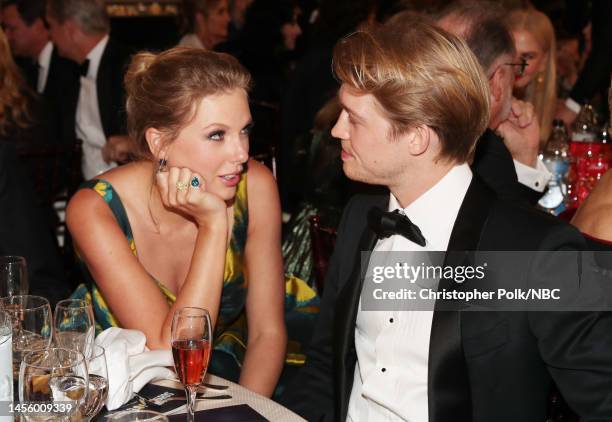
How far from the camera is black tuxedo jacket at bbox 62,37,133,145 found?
16.7 feet

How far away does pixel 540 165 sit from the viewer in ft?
11.1

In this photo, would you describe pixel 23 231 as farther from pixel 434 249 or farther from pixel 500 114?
pixel 500 114

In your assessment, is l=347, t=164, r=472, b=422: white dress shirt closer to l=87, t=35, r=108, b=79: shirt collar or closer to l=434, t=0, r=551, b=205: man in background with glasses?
l=434, t=0, r=551, b=205: man in background with glasses

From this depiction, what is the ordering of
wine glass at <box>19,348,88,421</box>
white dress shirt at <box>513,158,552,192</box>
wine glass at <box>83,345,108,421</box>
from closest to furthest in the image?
wine glass at <box>19,348,88,421</box> → wine glass at <box>83,345,108,421</box> → white dress shirt at <box>513,158,552,192</box>

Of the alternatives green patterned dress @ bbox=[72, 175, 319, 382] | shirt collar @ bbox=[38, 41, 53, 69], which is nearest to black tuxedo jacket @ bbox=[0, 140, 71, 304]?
green patterned dress @ bbox=[72, 175, 319, 382]

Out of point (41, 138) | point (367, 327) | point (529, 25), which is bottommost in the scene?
point (367, 327)

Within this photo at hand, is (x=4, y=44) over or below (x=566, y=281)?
over

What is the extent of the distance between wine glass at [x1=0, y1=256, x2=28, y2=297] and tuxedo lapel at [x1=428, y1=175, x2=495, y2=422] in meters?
1.02

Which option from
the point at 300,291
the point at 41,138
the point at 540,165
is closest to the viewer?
the point at 300,291

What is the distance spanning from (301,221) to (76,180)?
1314 mm

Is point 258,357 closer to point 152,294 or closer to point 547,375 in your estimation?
point 152,294

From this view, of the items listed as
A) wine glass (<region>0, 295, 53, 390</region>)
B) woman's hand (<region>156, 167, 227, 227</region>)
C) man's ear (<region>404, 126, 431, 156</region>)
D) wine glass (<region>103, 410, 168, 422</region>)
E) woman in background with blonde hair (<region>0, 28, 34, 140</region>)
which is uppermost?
woman in background with blonde hair (<region>0, 28, 34, 140</region>)

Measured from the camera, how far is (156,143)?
2.60 m

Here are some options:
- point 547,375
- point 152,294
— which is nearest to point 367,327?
point 547,375
